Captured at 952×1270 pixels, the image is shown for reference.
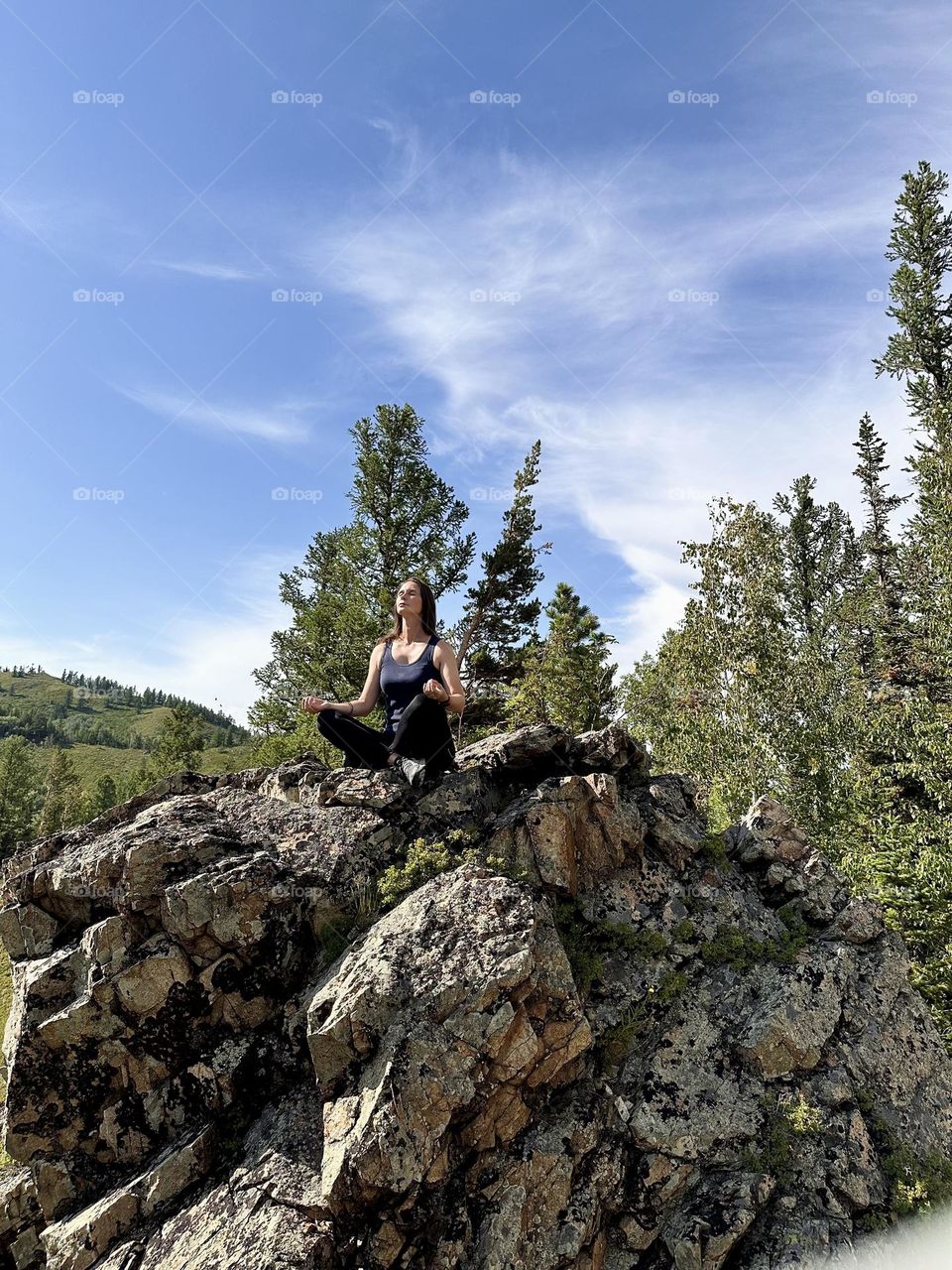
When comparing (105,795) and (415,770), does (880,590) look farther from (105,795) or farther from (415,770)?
(105,795)

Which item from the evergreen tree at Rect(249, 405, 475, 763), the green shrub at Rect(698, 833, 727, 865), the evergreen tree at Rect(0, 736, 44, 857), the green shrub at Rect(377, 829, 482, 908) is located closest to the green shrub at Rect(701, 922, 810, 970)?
the green shrub at Rect(698, 833, 727, 865)

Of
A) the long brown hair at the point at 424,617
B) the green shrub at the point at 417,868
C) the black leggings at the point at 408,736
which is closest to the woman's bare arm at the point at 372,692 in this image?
the long brown hair at the point at 424,617

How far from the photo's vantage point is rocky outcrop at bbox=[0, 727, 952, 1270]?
17.4ft

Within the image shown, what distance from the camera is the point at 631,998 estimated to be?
668cm

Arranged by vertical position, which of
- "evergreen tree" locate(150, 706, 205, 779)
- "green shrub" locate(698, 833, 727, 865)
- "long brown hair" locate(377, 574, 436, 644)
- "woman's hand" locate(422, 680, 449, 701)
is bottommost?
"green shrub" locate(698, 833, 727, 865)

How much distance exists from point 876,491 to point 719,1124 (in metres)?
32.9

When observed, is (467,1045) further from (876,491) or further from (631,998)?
(876,491)

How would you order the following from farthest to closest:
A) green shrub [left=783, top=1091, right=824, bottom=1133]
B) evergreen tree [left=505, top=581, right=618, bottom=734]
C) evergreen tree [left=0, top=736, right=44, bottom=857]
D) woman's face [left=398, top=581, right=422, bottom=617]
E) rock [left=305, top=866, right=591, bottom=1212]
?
evergreen tree [left=0, top=736, right=44, bottom=857] → evergreen tree [left=505, top=581, right=618, bottom=734] → woman's face [left=398, top=581, right=422, bottom=617] → green shrub [left=783, top=1091, right=824, bottom=1133] → rock [left=305, top=866, right=591, bottom=1212]

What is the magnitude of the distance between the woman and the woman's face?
14 mm

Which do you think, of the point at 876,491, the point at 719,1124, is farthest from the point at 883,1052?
the point at 876,491

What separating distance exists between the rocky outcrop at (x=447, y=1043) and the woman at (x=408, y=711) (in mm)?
441

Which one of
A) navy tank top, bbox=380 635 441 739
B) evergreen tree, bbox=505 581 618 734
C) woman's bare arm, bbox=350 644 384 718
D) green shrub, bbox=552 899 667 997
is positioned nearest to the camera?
green shrub, bbox=552 899 667 997

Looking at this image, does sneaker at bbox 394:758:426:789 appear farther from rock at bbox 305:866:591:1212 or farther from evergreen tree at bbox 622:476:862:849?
evergreen tree at bbox 622:476:862:849

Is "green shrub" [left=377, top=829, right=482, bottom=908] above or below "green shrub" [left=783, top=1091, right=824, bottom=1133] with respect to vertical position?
above
